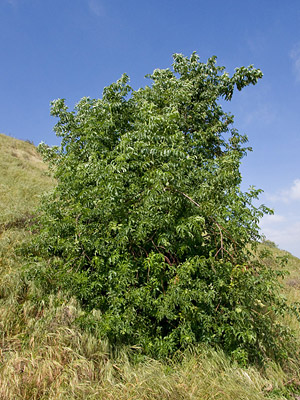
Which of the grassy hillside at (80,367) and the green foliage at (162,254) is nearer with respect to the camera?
the grassy hillside at (80,367)

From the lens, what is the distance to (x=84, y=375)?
434cm

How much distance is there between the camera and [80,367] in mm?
4473

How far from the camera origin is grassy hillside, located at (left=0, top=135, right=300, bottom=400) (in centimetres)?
379

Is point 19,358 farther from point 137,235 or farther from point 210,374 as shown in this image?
point 210,374

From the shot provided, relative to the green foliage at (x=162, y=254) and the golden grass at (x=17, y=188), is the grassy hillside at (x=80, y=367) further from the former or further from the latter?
the golden grass at (x=17, y=188)

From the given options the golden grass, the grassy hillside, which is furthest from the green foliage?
the golden grass

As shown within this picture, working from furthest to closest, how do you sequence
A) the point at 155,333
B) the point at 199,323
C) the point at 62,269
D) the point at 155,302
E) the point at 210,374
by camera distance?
the point at 62,269, the point at 155,333, the point at 199,323, the point at 155,302, the point at 210,374

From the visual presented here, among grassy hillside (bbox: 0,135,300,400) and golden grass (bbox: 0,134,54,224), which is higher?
golden grass (bbox: 0,134,54,224)

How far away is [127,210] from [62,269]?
211 cm

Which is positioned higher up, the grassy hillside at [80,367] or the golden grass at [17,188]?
the golden grass at [17,188]

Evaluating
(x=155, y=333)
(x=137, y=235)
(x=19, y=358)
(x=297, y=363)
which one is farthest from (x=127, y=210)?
(x=297, y=363)

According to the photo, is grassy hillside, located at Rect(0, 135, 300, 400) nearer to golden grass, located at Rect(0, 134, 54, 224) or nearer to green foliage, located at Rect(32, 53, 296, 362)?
green foliage, located at Rect(32, 53, 296, 362)

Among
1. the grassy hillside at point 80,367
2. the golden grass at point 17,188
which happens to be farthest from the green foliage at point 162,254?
the golden grass at point 17,188

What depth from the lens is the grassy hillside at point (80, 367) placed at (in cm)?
379
